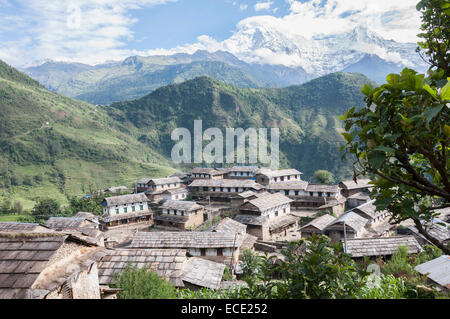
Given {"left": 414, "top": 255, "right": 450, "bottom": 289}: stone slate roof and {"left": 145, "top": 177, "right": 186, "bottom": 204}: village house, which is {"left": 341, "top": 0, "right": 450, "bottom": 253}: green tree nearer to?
{"left": 414, "top": 255, "right": 450, "bottom": 289}: stone slate roof

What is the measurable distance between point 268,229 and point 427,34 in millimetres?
35644

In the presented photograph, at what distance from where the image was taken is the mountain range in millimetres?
87688

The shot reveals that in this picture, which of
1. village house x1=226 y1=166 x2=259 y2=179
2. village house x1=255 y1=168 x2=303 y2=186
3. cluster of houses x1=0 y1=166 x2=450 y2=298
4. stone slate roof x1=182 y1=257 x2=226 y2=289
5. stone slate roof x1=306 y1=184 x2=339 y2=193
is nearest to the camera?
cluster of houses x1=0 y1=166 x2=450 y2=298

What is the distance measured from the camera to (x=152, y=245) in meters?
27.7

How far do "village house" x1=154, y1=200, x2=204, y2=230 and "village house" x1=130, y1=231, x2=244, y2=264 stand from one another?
577 inches

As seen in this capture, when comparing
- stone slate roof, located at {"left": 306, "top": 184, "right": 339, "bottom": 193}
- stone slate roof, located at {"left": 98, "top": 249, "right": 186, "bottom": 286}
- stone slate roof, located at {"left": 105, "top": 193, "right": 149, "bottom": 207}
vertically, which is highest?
stone slate roof, located at {"left": 306, "top": 184, "right": 339, "bottom": 193}

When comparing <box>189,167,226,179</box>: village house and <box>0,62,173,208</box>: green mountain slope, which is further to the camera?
<box>0,62,173,208</box>: green mountain slope

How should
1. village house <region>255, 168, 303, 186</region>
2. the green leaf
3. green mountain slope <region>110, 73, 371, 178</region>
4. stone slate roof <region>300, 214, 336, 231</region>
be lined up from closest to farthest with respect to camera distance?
the green leaf
stone slate roof <region>300, 214, 336, 231</region>
village house <region>255, 168, 303, 186</region>
green mountain slope <region>110, 73, 371, 178</region>

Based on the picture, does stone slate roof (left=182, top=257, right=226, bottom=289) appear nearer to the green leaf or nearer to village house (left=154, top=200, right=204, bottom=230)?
the green leaf

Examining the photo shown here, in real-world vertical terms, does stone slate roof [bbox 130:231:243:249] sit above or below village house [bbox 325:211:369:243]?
below

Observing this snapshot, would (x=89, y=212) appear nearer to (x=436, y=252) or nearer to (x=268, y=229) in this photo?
(x=268, y=229)

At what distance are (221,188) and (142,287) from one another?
46769 mm

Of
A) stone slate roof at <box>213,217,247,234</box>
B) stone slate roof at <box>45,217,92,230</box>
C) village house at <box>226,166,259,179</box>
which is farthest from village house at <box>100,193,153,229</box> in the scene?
village house at <box>226,166,259,179</box>
